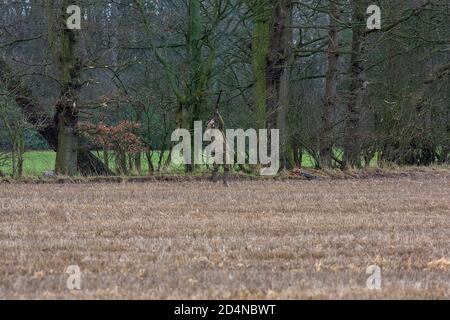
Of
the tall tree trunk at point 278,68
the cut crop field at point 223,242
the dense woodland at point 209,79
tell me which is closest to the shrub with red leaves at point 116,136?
the dense woodland at point 209,79

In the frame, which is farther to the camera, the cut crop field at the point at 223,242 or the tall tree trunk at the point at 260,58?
the tall tree trunk at the point at 260,58

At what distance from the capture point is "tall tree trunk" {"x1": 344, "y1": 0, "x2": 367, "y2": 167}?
24156mm

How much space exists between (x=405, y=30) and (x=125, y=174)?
9978 mm

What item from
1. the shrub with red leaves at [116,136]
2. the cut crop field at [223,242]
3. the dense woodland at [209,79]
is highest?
the dense woodland at [209,79]

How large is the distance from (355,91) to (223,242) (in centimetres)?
1713

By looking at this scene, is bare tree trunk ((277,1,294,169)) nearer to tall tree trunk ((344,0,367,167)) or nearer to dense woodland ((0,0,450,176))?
dense woodland ((0,0,450,176))

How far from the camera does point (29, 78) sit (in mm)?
24203

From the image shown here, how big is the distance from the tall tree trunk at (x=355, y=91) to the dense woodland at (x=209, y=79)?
1.7 inches

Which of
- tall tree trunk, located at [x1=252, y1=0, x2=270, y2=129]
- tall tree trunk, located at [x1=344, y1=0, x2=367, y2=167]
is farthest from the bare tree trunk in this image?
tall tree trunk, located at [x1=344, y1=0, x2=367, y2=167]

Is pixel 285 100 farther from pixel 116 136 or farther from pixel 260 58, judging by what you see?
pixel 116 136

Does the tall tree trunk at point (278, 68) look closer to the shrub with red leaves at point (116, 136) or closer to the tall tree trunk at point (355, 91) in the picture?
the tall tree trunk at point (355, 91)

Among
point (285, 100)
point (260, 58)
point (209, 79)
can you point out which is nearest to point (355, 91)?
point (285, 100)

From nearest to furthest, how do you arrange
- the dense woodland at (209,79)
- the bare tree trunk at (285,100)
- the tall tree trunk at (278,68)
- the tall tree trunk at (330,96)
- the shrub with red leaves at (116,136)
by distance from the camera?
the shrub with red leaves at (116,136) < the dense woodland at (209,79) < the bare tree trunk at (285,100) < the tall tree trunk at (278,68) < the tall tree trunk at (330,96)

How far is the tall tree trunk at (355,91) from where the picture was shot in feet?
79.3
